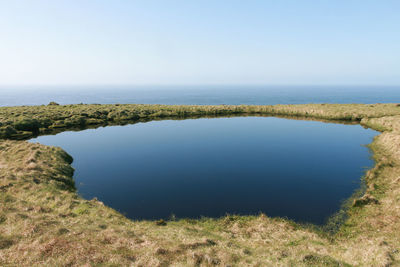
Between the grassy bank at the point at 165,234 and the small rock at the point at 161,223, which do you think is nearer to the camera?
the grassy bank at the point at 165,234

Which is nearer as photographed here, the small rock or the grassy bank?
the grassy bank

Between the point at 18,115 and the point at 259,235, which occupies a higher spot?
the point at 18,115

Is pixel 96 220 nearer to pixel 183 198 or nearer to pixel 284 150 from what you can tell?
pixel 183 198

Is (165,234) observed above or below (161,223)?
above

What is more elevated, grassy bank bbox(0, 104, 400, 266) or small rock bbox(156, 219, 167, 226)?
grassy bank bbox(0, 104, 400, 266)

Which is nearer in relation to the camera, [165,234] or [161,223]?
[165,234]

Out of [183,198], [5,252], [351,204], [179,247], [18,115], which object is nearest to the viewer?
[5,252]

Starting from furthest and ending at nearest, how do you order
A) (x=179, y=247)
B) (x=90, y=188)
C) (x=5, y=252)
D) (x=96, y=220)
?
1. (x=90, y=188)
2. (x=96, y=220)
3. (x=179, y=247)
4. (x=5, y=252)

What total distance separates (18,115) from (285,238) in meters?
83.0

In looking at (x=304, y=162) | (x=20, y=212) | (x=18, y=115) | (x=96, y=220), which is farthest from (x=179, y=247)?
(x=18, y=115)

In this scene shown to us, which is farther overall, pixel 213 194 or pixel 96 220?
pixel 213 194

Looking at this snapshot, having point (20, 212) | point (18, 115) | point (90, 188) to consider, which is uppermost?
point (18, 115)

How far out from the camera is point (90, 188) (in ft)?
86.2

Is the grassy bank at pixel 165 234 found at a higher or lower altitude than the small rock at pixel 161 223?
higher
